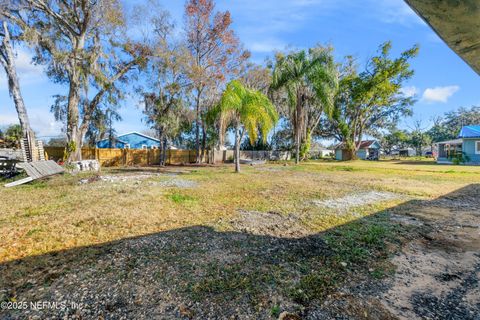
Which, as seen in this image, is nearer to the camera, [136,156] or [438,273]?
[438,273]

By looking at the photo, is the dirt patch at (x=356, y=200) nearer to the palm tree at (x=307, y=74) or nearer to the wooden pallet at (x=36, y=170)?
the wooden pallet at (x=36, y=170)

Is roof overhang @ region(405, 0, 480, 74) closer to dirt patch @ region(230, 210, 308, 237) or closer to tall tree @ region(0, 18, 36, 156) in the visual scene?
dirt patch @ region(230, 210, 308, 237)

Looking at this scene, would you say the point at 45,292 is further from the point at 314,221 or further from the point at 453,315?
the point at 314,221

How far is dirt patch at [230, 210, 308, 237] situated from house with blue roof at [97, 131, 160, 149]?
2440 cm

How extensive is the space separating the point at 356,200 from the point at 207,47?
16.7m

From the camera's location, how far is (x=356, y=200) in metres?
5.42

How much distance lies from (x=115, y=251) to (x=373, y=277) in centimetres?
274

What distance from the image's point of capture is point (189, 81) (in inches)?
664

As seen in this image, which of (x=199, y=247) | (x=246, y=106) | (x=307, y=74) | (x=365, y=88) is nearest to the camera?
(x=199, y=247)

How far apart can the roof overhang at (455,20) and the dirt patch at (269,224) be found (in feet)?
8.59

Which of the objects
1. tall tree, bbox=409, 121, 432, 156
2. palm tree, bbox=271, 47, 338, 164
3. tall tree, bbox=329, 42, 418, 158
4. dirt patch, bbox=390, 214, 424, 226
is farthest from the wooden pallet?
tall tree, bbox=409, 121, 432, 156

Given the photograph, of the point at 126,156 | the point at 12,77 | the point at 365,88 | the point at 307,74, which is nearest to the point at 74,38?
the point at 12,77

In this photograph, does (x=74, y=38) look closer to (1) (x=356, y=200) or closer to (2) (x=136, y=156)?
(2) (x=136, y=156)

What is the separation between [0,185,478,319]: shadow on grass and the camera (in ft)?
5.72
